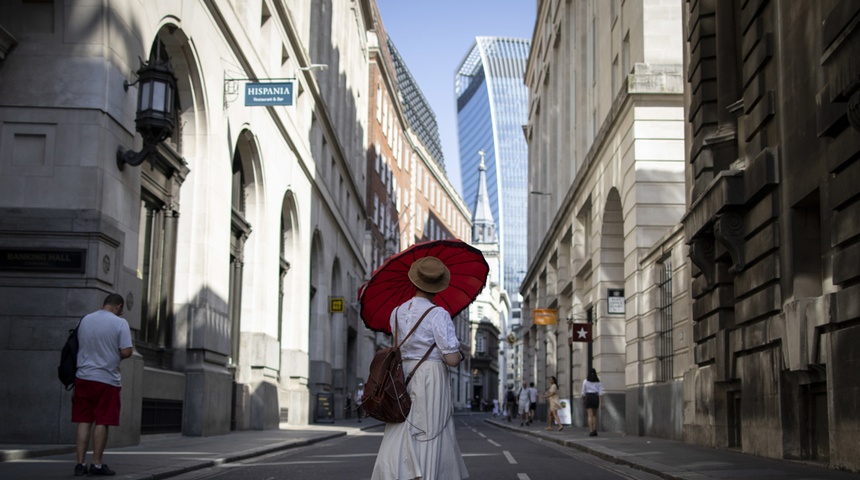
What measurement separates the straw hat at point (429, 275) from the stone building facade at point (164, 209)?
326 inches

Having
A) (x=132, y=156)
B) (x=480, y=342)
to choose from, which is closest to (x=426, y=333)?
(x=132, y=156)

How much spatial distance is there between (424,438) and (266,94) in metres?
15.8

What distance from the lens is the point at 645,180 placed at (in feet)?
78.0

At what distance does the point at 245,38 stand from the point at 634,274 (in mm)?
11298

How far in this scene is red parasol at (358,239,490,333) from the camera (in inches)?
282

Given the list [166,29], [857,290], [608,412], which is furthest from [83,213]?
[608,412]

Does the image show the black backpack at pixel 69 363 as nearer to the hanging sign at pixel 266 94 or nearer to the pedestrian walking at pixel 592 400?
the hanging sign at pixel 266 94

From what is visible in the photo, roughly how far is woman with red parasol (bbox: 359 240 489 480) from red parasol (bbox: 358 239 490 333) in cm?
39

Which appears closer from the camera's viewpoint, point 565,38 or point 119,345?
point 119,345

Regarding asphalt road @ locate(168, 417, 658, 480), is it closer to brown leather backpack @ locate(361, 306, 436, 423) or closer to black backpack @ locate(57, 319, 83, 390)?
black backpack @ locate(57, 319, 83, 390)

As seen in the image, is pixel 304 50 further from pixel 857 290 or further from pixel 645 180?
pixel 857 290

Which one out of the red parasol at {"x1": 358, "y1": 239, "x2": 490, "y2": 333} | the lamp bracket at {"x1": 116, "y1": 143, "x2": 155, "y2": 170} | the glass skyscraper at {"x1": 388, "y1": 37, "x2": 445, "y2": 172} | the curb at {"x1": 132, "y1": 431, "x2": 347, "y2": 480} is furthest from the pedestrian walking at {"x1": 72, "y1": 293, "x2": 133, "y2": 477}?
the glass skyscraper at {"x1": 388, "y1": 37, "x2": 445, "y2": 172}

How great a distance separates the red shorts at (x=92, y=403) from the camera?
10266mm

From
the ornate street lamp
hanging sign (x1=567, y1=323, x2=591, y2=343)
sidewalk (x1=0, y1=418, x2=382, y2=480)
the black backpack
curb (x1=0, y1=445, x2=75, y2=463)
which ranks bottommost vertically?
sidewalk (x1=0, y1=418, x2=382, y2=480)
